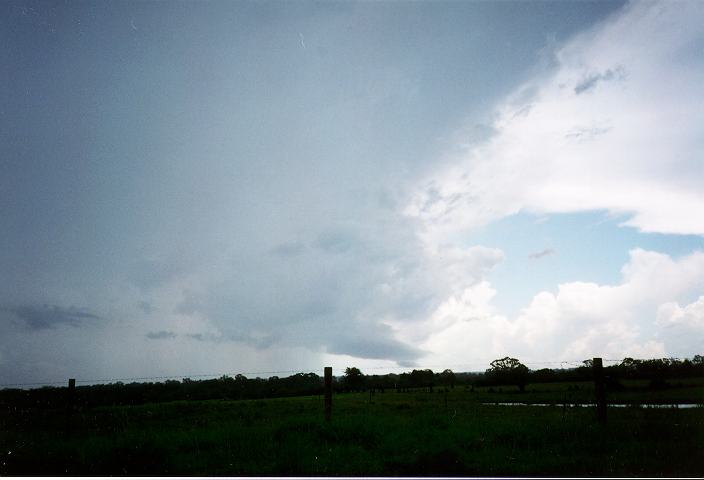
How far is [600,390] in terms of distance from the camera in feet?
42.2

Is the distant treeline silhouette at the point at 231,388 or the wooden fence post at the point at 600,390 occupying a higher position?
the wooden fence post at the point at 600,390

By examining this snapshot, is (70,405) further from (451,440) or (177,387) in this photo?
(177,387)

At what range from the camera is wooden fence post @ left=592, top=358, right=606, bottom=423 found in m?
12.4

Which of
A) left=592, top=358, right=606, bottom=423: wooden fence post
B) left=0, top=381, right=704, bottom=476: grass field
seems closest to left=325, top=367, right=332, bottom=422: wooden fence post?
left=0, top=381, right=704, bottom=476: grass field

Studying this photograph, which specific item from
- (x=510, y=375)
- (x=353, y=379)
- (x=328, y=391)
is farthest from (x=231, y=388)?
(x=328, y=391)

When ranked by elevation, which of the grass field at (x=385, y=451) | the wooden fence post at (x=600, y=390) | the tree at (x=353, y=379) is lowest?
the tree at (x=353, y=379)

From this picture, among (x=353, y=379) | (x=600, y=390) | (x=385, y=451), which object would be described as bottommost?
(x=353, y=379)

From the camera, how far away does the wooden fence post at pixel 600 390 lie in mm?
12438

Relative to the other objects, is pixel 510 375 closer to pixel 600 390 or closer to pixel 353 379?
pixel 353 379

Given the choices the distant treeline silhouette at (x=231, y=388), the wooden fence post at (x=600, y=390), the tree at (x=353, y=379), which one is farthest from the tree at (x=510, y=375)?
the wooden fence post at (x=600, y=390)

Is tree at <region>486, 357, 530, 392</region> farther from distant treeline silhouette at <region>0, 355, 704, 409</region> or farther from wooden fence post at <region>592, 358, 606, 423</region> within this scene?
wooden fence post at <region>592, 358, 606, 423</region>

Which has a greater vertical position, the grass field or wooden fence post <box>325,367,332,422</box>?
wooden fence post <box>325,367,332,422</box>

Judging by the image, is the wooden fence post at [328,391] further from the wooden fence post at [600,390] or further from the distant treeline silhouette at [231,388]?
the distant treeline silhouette at [231,388]

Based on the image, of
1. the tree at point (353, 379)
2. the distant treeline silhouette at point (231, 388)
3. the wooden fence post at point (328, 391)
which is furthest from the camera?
the tree at point (353, 379)
